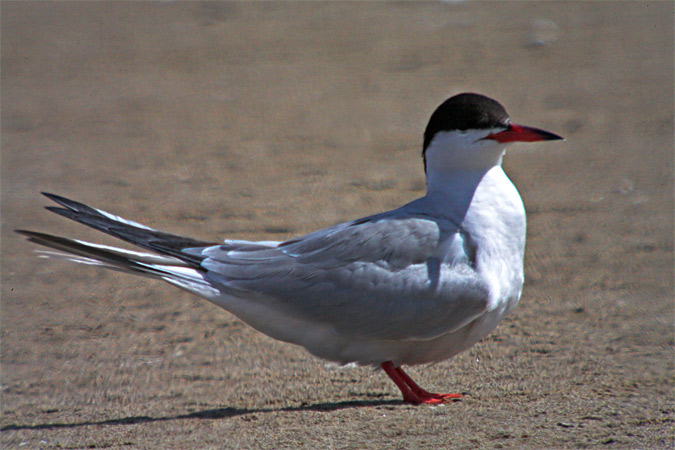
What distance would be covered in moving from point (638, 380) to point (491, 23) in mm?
8030

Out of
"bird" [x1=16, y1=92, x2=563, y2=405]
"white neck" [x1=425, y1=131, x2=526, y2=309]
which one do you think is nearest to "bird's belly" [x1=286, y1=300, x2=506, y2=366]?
"bird" [x1=16, y1=92, x2=563, y2=405]

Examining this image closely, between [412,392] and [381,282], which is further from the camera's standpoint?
[412,392]

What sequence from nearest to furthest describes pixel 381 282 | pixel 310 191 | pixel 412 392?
1. pixel 381 282
2. pixel 412 392
3. pixel 310 191

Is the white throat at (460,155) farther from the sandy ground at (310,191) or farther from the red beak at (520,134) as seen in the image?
the sandy ground at (310,191)

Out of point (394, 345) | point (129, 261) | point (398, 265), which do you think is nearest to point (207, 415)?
point (129, 261)

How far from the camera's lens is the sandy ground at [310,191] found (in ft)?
11.3

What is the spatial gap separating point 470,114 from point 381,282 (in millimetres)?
811

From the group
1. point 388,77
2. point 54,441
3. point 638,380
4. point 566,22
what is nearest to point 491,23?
point 566,22

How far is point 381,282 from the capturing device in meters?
3.45

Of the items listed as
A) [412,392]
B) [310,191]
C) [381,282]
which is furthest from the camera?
[310,191]

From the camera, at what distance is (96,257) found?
348 centimetres

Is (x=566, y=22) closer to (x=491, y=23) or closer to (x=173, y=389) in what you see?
(x=491, y=23)

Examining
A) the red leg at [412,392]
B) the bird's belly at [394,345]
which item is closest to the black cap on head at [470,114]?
the bird's belly at [394,345]

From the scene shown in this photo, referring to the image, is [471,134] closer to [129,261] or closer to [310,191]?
[129,261]
